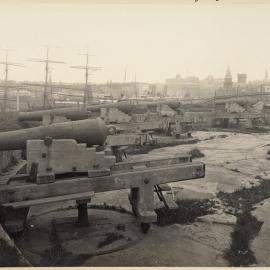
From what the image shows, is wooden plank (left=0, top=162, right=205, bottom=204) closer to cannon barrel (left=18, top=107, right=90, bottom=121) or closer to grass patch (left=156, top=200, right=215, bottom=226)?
grass patch (left=156, top=200, right=215, bottom=226)

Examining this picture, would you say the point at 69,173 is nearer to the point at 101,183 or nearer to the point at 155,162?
the point at 101,183

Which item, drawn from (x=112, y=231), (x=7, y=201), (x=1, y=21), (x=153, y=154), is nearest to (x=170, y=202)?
(x=112, y=231)

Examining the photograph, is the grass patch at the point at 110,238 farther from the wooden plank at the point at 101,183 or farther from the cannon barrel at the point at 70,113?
the cannon barrel at the point at 70,113

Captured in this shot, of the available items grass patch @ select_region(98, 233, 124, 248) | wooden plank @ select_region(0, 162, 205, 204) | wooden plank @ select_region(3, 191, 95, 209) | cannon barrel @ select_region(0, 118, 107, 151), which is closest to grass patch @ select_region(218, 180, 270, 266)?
wooden plank @ select_region(0, 162, 205, 204)

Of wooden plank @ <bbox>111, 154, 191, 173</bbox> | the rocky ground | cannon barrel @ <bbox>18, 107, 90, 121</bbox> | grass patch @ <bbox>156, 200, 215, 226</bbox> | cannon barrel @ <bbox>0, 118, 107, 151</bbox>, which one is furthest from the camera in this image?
cannon barrel @ <bbox>18, 107, 90, 121</bbox>

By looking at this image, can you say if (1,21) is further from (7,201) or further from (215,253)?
(215,253)

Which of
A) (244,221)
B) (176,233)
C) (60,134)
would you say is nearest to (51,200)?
(60,134)
